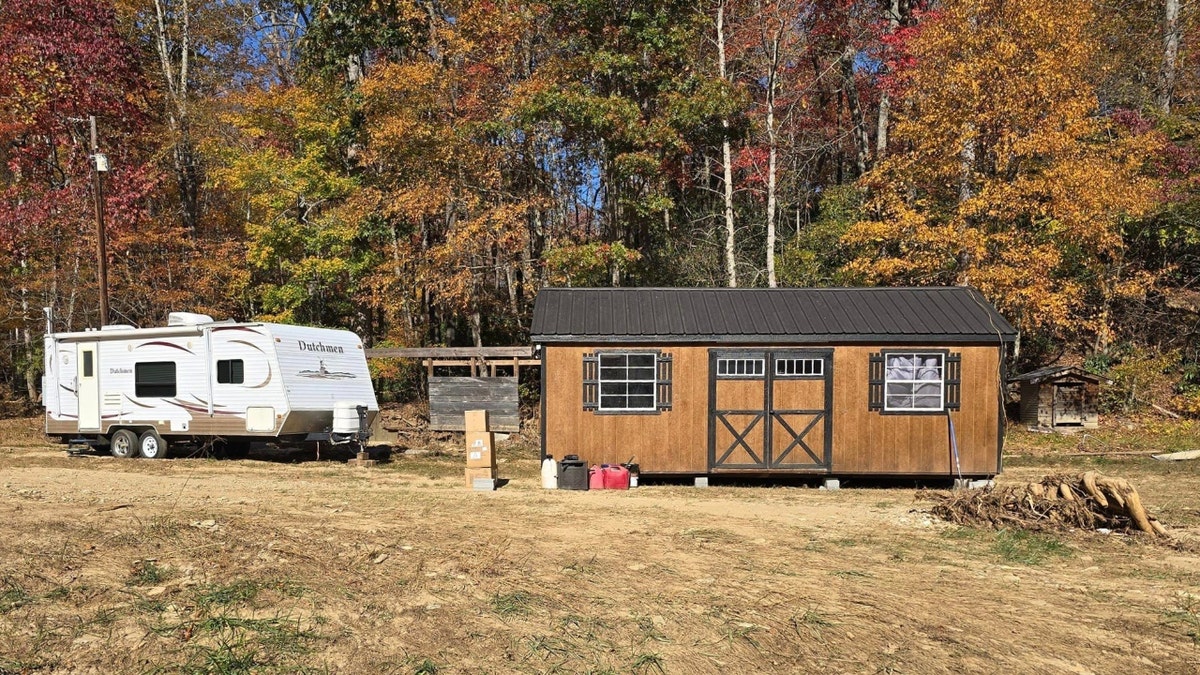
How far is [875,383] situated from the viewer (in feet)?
41.8

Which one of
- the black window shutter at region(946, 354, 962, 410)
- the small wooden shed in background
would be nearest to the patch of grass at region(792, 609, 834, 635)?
the black window shutter at region(946, 354, 962, 410)

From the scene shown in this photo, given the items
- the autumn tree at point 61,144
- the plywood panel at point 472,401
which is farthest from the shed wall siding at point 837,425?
the autumn tree at point 61,144

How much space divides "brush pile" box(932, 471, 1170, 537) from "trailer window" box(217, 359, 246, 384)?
12.4m

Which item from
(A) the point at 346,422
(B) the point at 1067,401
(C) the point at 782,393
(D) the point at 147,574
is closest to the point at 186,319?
(A) the point at 346,422

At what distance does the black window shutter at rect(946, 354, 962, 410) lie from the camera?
12.7 m

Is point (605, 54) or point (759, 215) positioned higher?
point (605, 54)

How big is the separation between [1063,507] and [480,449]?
27.0 ft

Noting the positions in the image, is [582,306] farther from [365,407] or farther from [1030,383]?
[1030,383]

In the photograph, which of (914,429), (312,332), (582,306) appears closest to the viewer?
(914,429)

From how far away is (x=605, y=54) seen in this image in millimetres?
18562

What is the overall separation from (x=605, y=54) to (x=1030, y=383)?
13090 millimetres

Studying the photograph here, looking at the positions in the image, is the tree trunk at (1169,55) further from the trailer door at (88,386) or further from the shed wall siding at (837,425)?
the trailer door at (88,386)

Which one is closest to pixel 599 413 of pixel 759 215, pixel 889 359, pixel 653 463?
pixel 653 463

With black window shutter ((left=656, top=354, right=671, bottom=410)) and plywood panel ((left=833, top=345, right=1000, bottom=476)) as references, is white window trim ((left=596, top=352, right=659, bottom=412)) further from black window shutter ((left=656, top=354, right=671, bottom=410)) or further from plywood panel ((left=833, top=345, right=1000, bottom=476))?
plywood panel ((left=833, top=345, right=1000, bottom=476))
